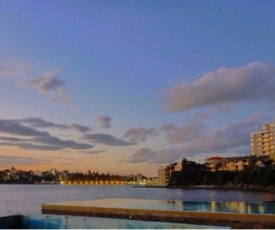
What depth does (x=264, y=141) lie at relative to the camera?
16812 cm

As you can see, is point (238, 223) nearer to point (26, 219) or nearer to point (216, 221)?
point (216, 221)

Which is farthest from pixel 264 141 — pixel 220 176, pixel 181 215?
pixel 181 215

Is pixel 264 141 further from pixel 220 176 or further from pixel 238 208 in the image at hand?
pixel 238 208

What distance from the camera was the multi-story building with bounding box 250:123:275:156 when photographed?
16325 cm

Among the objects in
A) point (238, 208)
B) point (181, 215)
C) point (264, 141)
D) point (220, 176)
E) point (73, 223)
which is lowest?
point (73, 223)

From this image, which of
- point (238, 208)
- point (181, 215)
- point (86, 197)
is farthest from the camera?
point (86, 197)

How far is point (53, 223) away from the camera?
20766mm

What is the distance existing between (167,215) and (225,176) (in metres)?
131

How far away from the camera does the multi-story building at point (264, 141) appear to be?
163250mm

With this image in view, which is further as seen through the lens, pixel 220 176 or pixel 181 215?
pixel 220 176

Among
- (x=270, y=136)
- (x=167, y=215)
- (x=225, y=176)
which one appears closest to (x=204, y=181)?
(x=225, y=176)

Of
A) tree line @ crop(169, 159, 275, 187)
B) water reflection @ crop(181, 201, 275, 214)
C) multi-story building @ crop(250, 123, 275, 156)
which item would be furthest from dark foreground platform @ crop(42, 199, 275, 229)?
multi-story building @ crop(250, 123, 275, 156)

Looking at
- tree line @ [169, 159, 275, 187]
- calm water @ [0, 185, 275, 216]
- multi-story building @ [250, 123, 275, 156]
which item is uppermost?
multi-story building @ [250, 123, 275, 156]

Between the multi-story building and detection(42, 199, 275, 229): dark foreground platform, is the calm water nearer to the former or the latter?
detection(42, 199, 275, 229): dark foreground platform
